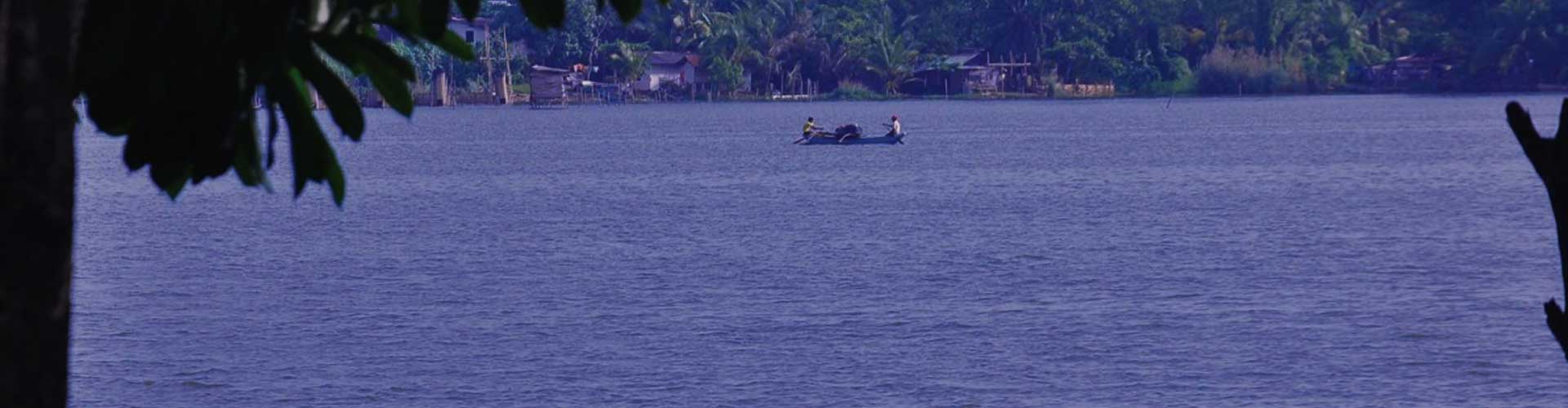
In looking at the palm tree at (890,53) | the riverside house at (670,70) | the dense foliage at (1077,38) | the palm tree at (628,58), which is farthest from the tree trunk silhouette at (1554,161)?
the riverside house at (670,70)

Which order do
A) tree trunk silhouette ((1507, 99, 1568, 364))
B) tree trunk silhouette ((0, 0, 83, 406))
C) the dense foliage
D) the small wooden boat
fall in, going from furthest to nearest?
the dense foliage
the small wooden boat
tree trunk silhouette ((1507, 99, 1568, 364))
tree trunk silhouette ((0, 0, 83, 406))

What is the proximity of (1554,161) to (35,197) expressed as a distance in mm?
2361

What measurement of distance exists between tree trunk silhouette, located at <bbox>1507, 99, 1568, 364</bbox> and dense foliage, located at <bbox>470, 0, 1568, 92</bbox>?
348 ft

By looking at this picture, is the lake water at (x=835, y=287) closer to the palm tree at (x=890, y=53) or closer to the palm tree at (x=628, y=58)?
the palm tree at (x=890, y=53)

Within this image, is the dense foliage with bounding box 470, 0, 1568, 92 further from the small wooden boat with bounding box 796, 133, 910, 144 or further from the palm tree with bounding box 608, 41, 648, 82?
the small wooden boat with bounding box 796, 133, 910, 144

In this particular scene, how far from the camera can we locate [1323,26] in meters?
114

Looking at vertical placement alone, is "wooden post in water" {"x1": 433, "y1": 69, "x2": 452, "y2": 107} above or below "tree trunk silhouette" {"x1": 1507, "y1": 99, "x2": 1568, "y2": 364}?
below

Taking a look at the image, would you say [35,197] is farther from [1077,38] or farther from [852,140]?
[1077,38]

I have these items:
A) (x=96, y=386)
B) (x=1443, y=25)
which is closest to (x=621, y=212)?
(x=96, y=386)

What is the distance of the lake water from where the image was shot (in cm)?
1895

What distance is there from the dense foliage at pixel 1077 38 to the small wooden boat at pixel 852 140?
42.0m

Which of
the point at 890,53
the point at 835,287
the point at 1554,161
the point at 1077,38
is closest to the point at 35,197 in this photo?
the point at 1554,161

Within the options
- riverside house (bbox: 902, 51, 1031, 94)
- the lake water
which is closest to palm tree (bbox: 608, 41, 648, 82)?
riverside house (bbox: 902, 51, 1031, 94)

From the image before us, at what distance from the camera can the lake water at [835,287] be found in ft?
62.2
